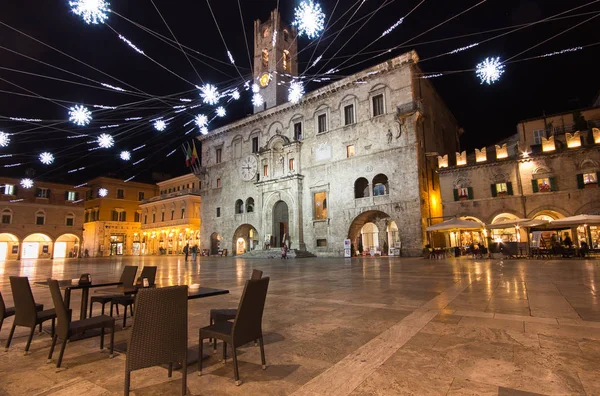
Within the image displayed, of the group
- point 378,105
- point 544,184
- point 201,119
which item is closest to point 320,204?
point 378,105

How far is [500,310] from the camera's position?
18.1 ft

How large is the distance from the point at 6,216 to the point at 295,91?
36866mm

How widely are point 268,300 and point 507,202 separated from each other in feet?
75.4

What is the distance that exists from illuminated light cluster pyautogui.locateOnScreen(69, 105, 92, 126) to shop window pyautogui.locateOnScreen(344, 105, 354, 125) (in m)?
20.1

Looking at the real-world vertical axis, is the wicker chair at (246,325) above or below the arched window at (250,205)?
below

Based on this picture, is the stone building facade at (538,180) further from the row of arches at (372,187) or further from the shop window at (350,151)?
the shop window at (350,151)

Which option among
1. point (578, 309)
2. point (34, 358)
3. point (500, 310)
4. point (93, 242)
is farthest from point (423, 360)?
point (93, 242)

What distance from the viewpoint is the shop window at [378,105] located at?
26.3 m

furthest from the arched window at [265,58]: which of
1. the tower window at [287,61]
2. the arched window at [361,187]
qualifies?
the arched window at [361,187]

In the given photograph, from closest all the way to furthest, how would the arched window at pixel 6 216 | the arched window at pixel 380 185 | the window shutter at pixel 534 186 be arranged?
the window shutter at pixel 534 186 → the arched window at pixel 380 185 → the arched window at pixel 6 216

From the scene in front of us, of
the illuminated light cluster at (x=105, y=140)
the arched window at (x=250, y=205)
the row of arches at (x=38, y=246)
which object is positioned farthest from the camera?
the row of arches at (x=38, y=246)

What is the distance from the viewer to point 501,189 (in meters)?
23.9

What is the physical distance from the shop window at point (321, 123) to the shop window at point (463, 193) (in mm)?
12431

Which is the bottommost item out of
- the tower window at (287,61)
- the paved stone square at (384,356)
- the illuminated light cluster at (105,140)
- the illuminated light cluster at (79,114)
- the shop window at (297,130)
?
the paved stone square at (384,356)
